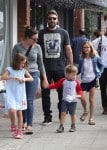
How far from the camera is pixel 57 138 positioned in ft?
31.1

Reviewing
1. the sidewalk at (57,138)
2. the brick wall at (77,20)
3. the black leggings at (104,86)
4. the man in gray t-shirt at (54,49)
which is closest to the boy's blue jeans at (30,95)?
the sidewalk at (57,138)

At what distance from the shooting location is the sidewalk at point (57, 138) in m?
8.80

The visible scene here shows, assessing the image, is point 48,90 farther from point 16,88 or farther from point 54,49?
point 16,88

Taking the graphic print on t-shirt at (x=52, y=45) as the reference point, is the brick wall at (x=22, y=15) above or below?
above

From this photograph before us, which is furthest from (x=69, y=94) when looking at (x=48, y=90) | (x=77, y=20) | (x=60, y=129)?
(x=77, y=20)

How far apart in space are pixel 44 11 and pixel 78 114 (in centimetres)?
658

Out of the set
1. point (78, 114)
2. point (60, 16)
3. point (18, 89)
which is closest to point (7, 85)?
point (18, 89)

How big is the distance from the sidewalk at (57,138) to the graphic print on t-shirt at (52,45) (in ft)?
4.33

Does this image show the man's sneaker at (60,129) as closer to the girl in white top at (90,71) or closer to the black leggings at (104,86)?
the girl in white top at (90,71)

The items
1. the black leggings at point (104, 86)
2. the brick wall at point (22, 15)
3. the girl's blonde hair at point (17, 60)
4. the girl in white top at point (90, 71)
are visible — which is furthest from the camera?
the brick wall at point (22, 15)

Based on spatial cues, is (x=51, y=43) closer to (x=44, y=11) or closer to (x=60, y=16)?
(x=44, y=11)

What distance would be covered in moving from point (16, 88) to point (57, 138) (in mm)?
1058

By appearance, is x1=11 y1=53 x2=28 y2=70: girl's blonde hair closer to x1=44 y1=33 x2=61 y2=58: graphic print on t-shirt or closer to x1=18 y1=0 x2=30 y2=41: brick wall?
x1=44 y1=33 x2=61 y2=58: graphic print on t-shirt

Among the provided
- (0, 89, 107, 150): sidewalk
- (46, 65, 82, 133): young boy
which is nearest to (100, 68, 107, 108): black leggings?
(0, 89, 107, 150): sidewalk
